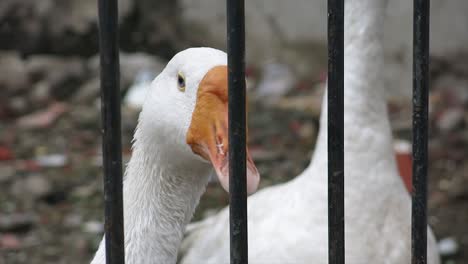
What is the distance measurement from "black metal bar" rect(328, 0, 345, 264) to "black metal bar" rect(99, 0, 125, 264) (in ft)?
1.29

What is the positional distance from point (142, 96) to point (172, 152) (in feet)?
13.0

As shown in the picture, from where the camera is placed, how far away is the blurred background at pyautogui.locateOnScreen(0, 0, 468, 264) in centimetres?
460

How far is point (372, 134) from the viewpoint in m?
2.97

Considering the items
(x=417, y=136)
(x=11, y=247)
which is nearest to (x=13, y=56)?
(x=11, y=247)

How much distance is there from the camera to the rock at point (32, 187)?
480 cm

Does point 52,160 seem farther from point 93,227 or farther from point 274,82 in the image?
point 274,82

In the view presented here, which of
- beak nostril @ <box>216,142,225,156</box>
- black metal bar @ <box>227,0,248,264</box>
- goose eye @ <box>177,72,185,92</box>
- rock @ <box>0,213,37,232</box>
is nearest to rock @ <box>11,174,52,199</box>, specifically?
rock @ <box>0,213,37,232</box>

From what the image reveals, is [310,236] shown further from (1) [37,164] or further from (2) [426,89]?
(1) [37,164]

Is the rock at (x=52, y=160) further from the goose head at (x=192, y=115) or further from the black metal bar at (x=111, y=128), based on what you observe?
the black metal bar at (x=111, y=128)

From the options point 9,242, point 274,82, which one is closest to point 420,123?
point 9,242

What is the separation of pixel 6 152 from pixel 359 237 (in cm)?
312

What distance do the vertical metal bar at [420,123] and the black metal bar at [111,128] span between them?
55 centimetres

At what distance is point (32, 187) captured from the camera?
4.86m

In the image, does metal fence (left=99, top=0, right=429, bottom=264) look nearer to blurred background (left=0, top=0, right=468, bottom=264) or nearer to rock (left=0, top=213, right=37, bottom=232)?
blurred background (left=0, top=0, right=468, bottom=264)
